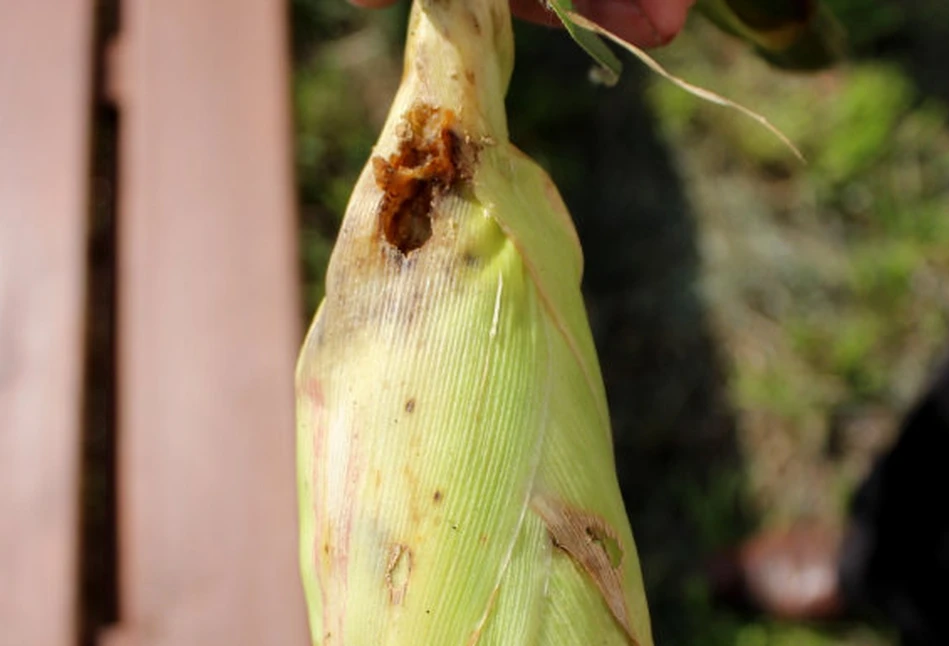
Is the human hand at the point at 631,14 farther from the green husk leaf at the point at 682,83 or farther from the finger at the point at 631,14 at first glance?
the green husk leaf at the point at 682,83

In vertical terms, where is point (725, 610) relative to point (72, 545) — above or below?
below

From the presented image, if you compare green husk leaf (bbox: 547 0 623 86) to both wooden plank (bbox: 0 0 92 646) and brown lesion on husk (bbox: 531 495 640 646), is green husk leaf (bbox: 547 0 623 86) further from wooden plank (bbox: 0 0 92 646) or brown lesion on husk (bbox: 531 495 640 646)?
wooden plank (bbox: 0 0 92 646)

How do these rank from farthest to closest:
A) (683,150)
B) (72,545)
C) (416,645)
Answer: (683,150)
(72,545)
(416,645)

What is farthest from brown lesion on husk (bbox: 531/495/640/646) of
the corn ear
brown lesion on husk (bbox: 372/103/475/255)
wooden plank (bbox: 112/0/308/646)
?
wooden plank (bbox: 112/0/308/646)

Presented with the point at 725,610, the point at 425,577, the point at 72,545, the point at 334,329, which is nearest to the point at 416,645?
the point at 425,577

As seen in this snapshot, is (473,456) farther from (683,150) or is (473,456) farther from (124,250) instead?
(683,150)

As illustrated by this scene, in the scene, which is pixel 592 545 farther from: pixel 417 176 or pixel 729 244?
pixel 729 244

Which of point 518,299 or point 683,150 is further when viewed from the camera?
point 683,150

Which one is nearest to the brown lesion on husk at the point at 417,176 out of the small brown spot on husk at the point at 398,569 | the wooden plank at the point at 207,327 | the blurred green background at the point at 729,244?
the small brown spot on husk at the point at 398,569
